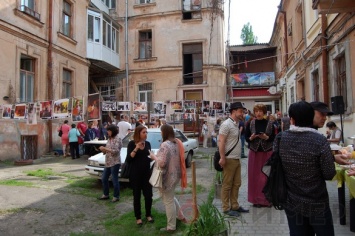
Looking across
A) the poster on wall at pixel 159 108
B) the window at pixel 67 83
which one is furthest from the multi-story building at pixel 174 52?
the window at pixel 67 83

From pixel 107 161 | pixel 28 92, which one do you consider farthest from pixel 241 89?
pixel 107 161

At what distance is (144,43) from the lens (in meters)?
22.7

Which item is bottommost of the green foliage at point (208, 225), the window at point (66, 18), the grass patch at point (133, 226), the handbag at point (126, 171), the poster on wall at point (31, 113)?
the grass patch at point (133, 226)

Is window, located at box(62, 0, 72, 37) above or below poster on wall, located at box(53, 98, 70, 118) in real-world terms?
above

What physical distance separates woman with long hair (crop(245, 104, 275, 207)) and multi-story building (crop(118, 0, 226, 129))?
49.8 ft

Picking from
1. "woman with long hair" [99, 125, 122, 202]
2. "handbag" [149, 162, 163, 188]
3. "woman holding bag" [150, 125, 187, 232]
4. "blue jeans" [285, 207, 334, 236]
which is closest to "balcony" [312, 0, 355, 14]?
"woman holding bag" [150, 125, 187, 232]

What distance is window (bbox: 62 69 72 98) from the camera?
16.5m

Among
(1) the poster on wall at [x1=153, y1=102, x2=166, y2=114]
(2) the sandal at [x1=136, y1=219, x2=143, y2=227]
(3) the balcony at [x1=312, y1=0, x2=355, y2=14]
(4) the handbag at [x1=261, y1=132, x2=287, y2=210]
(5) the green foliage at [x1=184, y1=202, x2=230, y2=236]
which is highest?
(3) the balcony at [x1=312, y1=0, x2=355, y2=14]

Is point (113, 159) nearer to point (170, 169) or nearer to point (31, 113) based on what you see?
point (170, 169)

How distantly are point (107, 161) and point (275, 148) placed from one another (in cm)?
Answer: 455

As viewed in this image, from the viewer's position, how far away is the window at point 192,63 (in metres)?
21.6

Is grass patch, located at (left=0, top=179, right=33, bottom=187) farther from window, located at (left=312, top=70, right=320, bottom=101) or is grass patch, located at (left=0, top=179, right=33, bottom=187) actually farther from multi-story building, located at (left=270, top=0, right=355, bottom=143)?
window, located at (left=312, top=70, right=320, bottom=101)

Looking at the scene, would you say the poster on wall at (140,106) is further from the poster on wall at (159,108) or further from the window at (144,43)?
the window at (144,43)

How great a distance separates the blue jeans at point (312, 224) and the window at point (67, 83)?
50.1 feet
